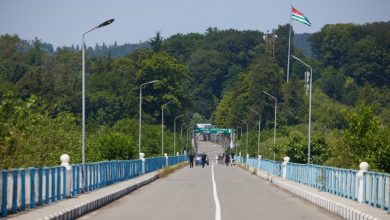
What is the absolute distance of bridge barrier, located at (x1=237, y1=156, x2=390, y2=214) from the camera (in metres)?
22.8

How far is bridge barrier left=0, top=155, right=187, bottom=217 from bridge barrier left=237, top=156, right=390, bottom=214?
29.5 ft

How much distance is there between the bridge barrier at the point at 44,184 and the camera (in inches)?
777

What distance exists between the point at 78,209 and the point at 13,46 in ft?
530

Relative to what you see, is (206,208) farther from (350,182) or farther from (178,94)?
(178,94)

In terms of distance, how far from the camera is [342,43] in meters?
195

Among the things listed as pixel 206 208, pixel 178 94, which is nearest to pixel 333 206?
pixel 206 208

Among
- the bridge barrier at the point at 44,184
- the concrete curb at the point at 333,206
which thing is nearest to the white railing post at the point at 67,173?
the bridge barrier at the point at 44,184

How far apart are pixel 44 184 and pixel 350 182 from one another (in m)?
10.4

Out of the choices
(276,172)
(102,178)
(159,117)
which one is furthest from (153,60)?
(102,178)

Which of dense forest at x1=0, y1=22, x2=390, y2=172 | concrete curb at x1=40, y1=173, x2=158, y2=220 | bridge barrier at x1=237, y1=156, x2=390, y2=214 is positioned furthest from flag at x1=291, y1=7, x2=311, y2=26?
concrete curb at x1=40, y1=173, x2=158, y2=220

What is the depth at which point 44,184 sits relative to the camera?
23.3 meters

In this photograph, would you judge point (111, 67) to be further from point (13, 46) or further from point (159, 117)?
point (159, 117)

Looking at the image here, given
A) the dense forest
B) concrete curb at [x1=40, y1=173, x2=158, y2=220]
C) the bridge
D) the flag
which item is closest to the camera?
concrete curb at [x1=40, y1=173, x2=158, y2=220]

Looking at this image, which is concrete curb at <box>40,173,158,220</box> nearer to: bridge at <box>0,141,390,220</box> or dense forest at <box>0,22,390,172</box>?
bridge at <box>0,141,390,220</box>
